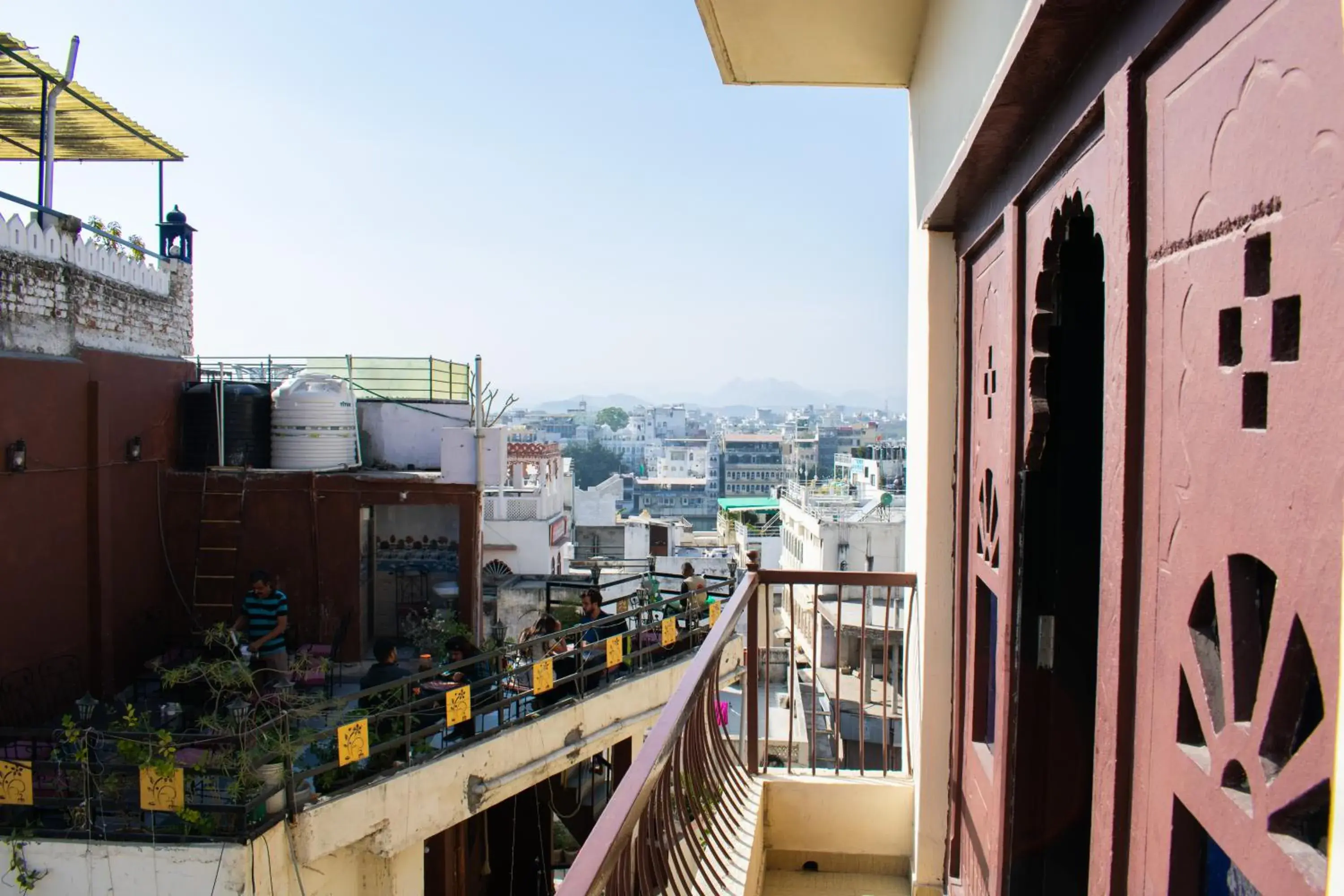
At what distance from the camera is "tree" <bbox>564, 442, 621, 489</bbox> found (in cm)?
11831

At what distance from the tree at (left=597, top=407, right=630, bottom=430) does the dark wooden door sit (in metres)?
166

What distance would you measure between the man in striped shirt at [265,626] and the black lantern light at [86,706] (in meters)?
1.37

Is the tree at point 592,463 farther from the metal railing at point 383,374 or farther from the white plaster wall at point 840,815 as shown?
the white plaster wall at point 840,815

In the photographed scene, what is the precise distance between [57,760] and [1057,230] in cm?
784

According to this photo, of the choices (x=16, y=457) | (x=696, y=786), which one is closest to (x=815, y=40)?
(x=696, y=786)

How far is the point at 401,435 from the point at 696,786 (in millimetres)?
10808

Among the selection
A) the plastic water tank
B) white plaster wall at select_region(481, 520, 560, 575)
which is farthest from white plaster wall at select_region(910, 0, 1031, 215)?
white plaster wall at select_region(481, 520, 560, 575)

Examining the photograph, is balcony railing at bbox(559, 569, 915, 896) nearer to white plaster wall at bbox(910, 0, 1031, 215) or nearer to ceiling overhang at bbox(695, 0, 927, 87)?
white plaster wall at bbox(910, 0, 1031, 215)

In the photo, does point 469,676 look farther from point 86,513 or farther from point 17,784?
point 86,513

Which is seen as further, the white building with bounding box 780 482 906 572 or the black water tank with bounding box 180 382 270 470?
the white building with bounding box 780 482 906 572

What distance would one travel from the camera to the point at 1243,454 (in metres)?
1.06

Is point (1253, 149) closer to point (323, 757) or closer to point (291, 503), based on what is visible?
point (323, 757)

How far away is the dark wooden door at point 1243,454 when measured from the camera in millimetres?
892

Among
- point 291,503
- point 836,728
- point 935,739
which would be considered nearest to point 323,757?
point 291,503
